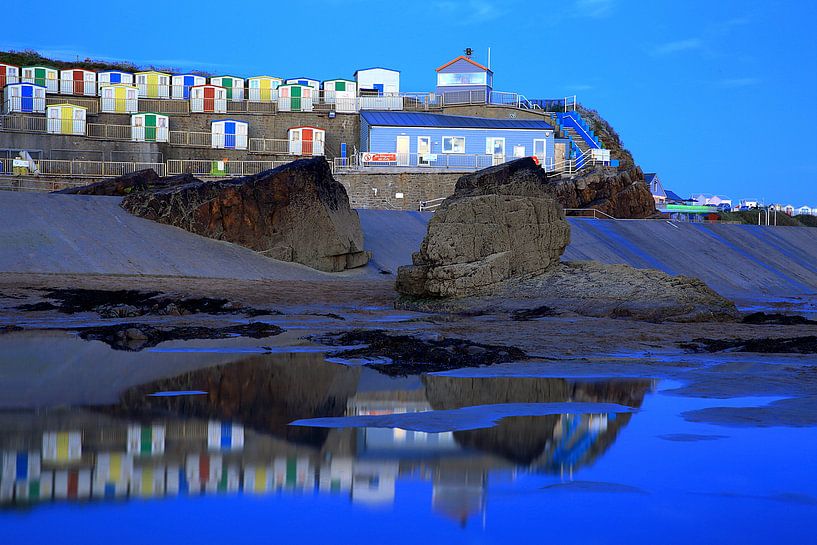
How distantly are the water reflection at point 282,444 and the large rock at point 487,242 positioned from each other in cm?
1043

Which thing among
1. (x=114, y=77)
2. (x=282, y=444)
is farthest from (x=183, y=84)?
(x=282, y=444)

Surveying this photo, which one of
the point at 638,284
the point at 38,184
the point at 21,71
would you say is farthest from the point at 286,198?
the point at 21,71

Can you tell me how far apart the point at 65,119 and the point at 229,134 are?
923cm

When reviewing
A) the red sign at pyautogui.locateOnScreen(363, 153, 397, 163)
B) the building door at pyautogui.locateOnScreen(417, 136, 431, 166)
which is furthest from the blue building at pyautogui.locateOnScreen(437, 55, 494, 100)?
the red sign at pyautogui.locateOnScreen(363, 153, 397, 163)

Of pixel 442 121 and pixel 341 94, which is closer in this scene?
pixel 442 121

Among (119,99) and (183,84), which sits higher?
(183,84)

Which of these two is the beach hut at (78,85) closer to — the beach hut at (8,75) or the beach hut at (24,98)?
the beach hut at (8,75)

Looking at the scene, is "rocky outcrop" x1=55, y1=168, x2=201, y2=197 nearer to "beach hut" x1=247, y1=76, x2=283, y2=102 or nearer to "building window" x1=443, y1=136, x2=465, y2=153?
"building window" x1=443, y1=136, x2=465, y2=153

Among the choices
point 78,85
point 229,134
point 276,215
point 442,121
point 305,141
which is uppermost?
point 78,85

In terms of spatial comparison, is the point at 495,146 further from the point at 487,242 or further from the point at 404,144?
the point at 487,242

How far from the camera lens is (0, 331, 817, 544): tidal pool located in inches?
198

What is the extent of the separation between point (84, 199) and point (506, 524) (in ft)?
102

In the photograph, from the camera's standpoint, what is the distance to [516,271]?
20656mm

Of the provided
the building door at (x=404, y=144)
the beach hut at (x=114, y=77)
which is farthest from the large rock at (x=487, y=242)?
the beach hut at (x=114, y=77)
